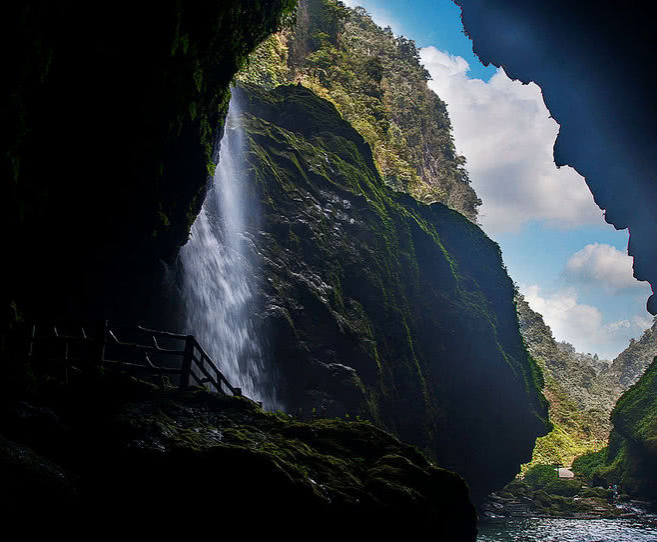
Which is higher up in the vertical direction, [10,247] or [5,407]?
[10,247]

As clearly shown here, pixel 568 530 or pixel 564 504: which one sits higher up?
pixel 564 504

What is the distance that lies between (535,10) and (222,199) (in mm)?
11443

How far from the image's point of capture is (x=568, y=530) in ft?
80.0

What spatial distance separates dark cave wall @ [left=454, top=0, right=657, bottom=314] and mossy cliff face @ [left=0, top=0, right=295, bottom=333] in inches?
265

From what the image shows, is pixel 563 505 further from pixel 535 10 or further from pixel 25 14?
pixel 25 14

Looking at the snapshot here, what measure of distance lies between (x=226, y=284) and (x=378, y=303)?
7.80 m

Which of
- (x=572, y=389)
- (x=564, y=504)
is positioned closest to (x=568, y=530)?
(x=564, y=504)

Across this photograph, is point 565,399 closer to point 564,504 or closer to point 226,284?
point 564,504

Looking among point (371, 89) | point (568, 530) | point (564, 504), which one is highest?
point (371, 89)

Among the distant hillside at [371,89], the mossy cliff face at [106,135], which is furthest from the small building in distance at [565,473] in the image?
the mossy cliff face at [106,135]

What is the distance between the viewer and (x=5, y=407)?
6020 millimetres

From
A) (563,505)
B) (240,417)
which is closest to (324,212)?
(240,417)

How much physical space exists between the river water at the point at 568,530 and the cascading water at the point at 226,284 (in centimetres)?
1338

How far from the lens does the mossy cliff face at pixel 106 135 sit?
6.68 m
